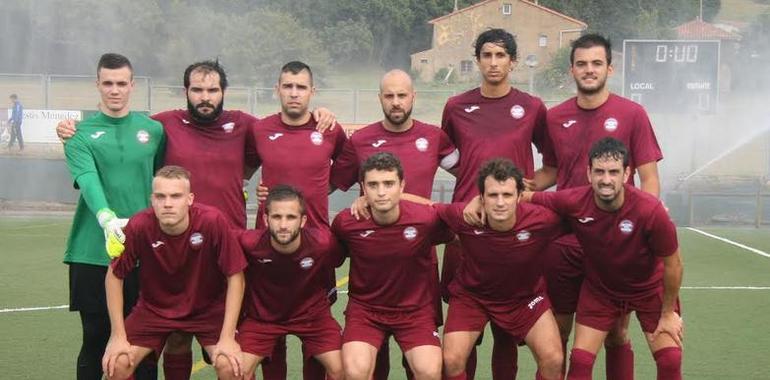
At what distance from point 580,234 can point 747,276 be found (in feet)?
22.5

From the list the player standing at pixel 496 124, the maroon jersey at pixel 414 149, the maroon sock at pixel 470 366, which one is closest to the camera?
the player standing at pixel 496 124

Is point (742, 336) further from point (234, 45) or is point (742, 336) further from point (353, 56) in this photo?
point (353, 56)

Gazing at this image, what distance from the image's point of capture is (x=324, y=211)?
654 centimetres

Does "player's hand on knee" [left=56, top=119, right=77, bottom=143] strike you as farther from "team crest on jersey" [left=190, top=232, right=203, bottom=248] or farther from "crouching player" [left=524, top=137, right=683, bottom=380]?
"crouching player" [left=524, top=137, right=683, bottom=380]

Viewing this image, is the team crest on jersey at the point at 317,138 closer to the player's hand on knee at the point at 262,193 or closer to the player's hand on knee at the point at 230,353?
the player's hand on knee at the point at 262,193

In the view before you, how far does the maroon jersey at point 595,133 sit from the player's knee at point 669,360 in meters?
1.07

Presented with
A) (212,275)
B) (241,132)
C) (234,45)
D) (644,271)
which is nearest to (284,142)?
(241,132)

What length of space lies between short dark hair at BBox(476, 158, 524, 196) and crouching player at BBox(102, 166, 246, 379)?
1434 millimetres

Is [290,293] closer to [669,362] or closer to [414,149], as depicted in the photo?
[414,149]

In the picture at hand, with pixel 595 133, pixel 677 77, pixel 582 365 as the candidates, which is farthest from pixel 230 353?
pixel 677 77

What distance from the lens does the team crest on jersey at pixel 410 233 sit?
242 inches

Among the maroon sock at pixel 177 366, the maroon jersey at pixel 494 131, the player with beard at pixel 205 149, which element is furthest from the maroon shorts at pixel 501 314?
the maroon sock at pixel 177 366

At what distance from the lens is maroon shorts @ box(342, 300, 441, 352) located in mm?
6137

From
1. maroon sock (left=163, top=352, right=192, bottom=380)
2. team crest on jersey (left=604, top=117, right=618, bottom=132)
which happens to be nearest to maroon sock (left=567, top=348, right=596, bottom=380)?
team crest on jersey (left=604, top=117, right=618, bottom=132)
